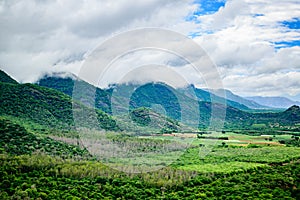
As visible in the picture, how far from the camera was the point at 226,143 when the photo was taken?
283 ft

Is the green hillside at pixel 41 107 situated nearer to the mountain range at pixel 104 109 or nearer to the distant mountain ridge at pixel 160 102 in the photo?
the mountain range at pixel 104 109

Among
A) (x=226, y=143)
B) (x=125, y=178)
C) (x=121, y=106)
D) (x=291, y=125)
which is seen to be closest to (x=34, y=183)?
(x=125, y=178)

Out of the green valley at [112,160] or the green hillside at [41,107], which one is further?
the green hillside at [41,107]

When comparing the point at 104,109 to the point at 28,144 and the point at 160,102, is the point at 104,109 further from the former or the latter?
the point at 28,144

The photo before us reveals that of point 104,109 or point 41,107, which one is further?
point 104,109

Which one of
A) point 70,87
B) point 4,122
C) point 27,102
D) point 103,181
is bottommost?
point 103,181

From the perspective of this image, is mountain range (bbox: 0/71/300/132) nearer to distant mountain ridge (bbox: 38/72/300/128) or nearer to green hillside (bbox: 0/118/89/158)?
distant mountain ridge (bbox: 38/72/300/128)

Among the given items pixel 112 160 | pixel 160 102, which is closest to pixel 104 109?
pixel 160 102

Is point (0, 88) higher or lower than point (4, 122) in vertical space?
higher

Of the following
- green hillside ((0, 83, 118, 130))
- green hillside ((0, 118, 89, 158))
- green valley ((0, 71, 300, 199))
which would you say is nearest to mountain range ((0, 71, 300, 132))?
green hillside ((0, 83, 118, 130))

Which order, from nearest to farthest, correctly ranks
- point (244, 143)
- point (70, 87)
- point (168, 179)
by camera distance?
point (168, 179) → point (244, 143) → point (70, 87)

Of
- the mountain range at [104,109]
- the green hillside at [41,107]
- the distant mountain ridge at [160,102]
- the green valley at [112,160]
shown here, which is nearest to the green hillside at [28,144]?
the green valley at [112,160]

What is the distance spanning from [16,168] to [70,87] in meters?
118

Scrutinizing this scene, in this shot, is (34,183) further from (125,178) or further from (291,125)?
(291,125)
